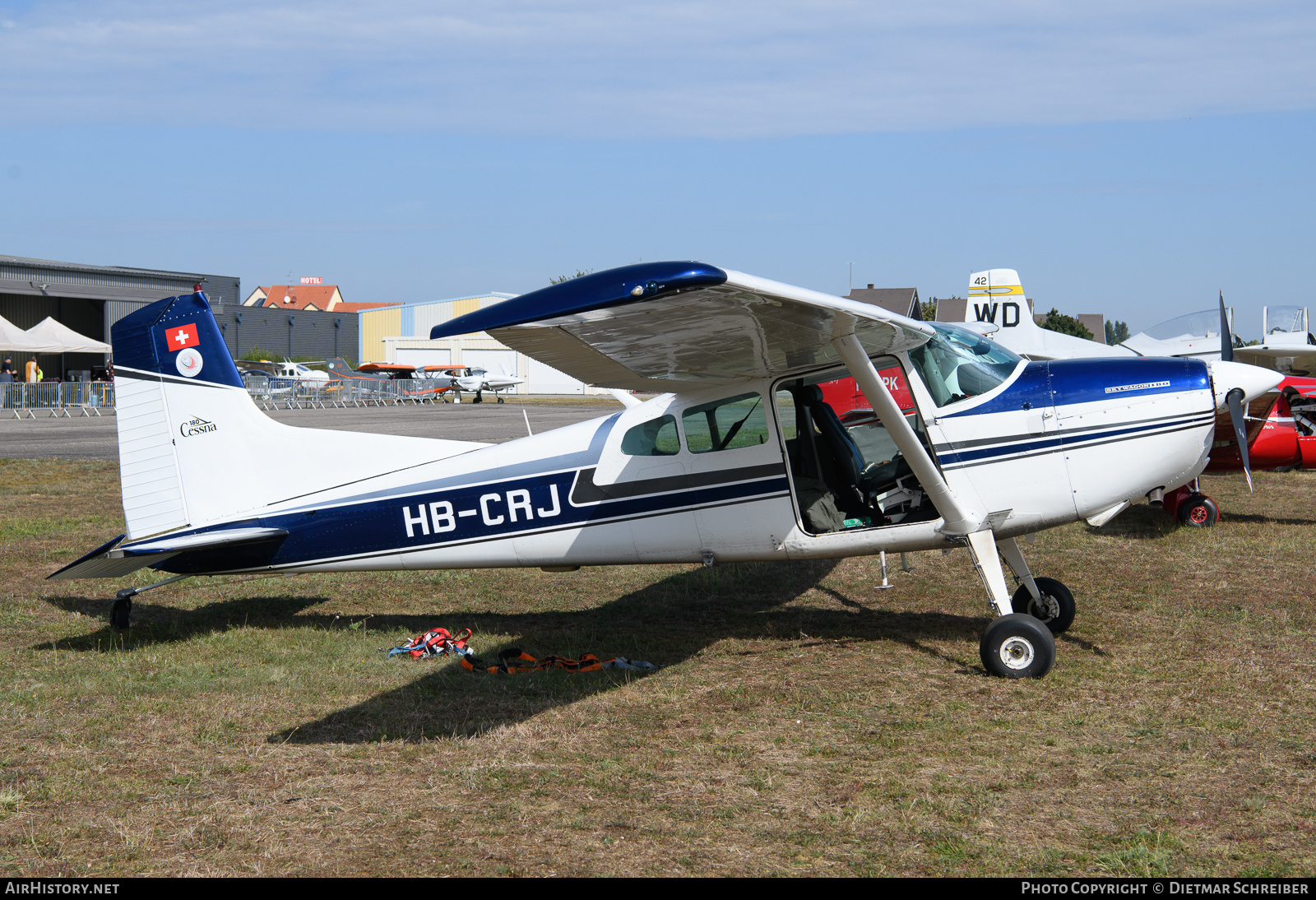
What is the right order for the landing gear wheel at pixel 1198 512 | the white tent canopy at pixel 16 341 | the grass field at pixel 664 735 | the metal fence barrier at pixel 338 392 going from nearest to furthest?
the grass field at pixel 664 735 < the landing gear wheel at pixel 1198 512 < the white tent canopy at pixel 16 341 < the metal fence barrier at pixel 338 392

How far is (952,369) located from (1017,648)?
1.88 m

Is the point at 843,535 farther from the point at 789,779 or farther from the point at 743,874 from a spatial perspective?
the point at 743,874

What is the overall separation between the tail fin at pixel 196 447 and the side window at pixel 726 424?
174 cm

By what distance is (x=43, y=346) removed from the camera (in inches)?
1529

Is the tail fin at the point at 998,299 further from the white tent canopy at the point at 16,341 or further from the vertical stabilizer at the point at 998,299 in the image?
the white tent canopy at the point at 16,341

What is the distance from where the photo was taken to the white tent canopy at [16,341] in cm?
3738

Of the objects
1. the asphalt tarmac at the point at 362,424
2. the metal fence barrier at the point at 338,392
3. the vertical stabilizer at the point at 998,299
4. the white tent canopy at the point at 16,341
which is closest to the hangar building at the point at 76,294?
the metal fence barrier at the point at 338,392

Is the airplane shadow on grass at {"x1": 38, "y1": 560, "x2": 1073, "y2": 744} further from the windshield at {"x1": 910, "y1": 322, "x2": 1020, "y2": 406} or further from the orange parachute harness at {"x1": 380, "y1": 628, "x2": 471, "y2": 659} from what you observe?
the windshield at {"x1": 910, "y1": 322, "x2": 1020, "y2": 406}

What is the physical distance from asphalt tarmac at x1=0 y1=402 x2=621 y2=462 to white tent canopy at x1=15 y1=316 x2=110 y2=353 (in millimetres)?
3057

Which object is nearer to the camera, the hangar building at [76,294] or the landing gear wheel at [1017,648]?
the landing gear wheel at [1017,648]

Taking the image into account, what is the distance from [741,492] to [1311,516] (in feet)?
34.0

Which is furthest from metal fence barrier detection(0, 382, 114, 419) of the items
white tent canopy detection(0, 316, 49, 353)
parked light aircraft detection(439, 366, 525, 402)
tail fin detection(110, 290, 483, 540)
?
tail fin detection(110, 290, 483, 540)

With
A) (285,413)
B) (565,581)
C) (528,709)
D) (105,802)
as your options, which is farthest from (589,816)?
(285,413)

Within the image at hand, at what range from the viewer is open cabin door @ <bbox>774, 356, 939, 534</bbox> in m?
6.84
